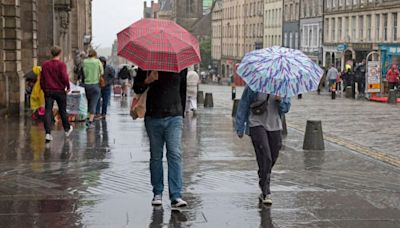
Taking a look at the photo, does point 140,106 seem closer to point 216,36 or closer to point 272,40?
point 272,40

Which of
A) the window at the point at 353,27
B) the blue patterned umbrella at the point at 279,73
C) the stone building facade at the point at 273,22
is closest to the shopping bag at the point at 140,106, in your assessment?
the blue patterned umbrella at the point at 279,73

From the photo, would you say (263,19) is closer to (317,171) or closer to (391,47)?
(391,47)

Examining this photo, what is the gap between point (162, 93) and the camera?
321 inches

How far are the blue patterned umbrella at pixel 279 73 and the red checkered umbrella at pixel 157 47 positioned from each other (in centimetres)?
64

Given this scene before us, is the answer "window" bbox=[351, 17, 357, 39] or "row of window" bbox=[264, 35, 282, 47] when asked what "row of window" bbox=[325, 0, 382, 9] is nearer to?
"window" bbox=[351, 17, 357, 39]

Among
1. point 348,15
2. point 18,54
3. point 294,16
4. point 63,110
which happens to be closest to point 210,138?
point 63,110

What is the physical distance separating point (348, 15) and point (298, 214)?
201 ft

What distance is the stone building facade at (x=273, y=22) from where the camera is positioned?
95250 mm

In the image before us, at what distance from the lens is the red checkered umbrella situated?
7.88 metres

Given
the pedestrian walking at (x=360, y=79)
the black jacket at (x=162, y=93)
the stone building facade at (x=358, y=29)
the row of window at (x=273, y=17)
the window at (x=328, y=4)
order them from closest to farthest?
the black jacket at (x=162, y=93)
the pedestrian walking at (x=360, y=79)
the stone building facade at (x=358, y=29)
the window at (x=328, y=4)
the row of window at (x=273, y=17)

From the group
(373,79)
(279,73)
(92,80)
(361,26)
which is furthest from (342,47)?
(279,73)

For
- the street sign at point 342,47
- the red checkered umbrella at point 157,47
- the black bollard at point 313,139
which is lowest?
the black bollard at point 313,139

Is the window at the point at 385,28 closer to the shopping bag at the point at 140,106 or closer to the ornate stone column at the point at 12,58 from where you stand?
the ornate stone column at the point at 12,58

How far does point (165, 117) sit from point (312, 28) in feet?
241
